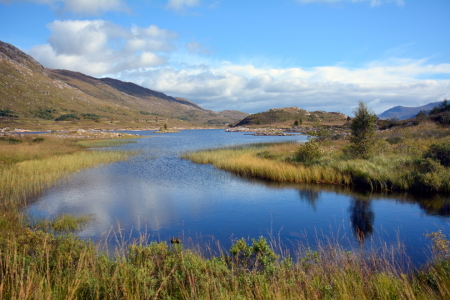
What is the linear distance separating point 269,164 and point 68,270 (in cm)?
1831

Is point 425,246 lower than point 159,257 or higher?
lower

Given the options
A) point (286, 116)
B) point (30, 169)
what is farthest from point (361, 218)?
point (286, 116)

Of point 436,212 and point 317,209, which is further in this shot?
point 317,209

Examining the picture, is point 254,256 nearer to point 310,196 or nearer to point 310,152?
point 310,196

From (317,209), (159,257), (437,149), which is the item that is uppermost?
(437,149)

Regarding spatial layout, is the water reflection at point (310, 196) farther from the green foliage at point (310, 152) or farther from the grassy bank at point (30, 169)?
the grassy bank at point (30, 169)

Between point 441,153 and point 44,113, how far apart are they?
504 feet

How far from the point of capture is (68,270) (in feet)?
18.9

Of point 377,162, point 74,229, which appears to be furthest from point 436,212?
point 74,229

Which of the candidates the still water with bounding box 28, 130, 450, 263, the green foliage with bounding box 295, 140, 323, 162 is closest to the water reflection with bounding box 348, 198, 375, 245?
the still water with bounding box 28, 130, 450, 263

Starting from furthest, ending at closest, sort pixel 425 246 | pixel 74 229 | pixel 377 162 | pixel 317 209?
pixel 377 162, pixel 317 209, pixel 74 229, pixel 425 246

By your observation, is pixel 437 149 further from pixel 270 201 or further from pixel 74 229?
pixel 74 229

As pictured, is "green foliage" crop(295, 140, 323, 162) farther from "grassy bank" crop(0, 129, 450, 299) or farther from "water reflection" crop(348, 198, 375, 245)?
"grassy bank" crop(0, 129, 450, 299)

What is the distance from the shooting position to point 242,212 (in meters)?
13.9
